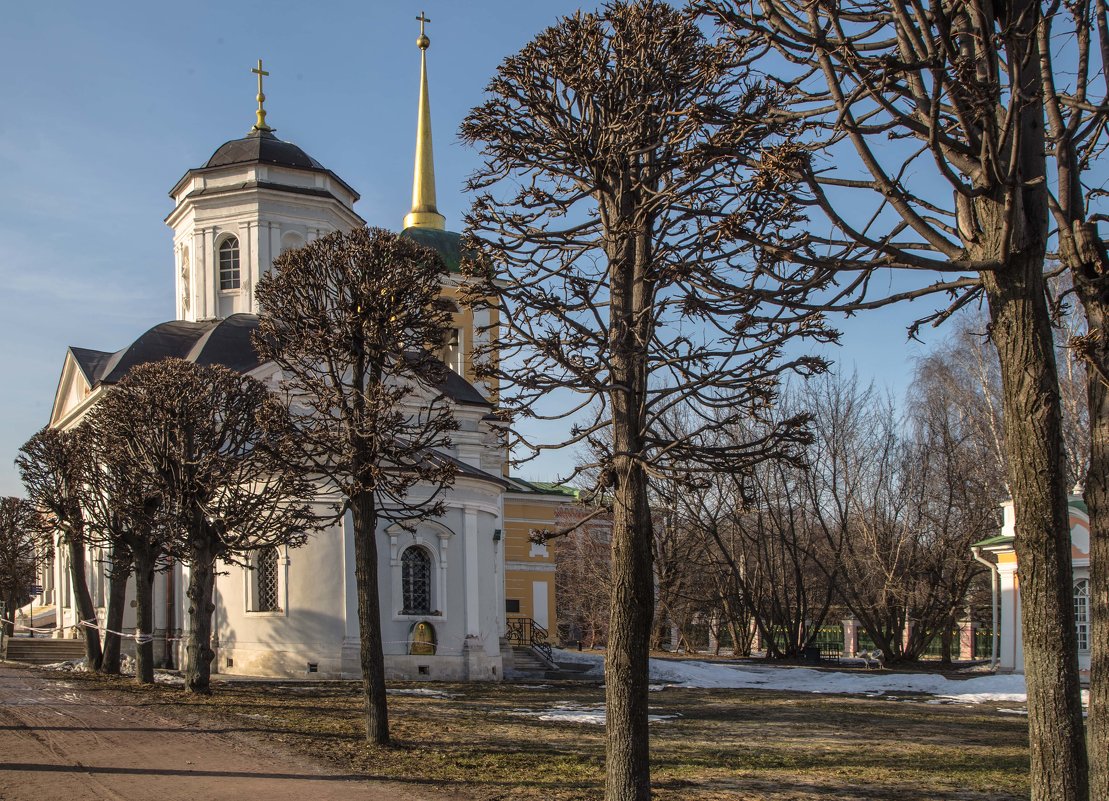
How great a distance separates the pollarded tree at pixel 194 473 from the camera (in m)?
20.2

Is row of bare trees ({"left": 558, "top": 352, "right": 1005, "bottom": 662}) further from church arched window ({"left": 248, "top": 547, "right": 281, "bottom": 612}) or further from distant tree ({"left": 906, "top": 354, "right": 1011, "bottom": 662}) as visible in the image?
church arched window ({"left": 248, "top": 547, "right": 281, "bottom": 612})

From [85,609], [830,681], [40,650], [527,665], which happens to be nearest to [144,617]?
[85,609]

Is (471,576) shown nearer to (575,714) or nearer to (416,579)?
(416,579)

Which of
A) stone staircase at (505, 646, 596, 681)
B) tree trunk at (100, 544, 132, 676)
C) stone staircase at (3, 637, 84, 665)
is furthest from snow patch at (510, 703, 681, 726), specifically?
stone staircase at (3, 637, 84, 665)

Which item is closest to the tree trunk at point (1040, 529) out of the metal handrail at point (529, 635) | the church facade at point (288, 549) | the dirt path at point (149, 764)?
the dirt path at point (149, 764)

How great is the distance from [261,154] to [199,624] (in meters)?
17.8

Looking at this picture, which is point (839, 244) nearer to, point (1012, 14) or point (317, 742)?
point (1012, 14)

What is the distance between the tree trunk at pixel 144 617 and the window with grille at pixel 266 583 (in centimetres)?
314

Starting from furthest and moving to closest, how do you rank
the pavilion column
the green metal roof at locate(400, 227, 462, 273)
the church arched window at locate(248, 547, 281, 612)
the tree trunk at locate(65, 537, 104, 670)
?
1. the pavilion column
2. the green metal roof at locate(400, 227, 462, 273)
3. the church arched window at locate(248, 547, 281, 612)
4. the tree trunk at locate(65, 537, 104, 670)

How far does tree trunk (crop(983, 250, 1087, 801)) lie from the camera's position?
5965 mm

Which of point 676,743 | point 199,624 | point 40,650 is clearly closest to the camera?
point 676,743

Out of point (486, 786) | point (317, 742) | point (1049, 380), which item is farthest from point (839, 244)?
point (317, 742)

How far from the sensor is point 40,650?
30.2 meters

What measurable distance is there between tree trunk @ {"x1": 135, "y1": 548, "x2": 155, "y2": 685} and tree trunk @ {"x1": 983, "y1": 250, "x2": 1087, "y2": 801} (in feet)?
62.0
